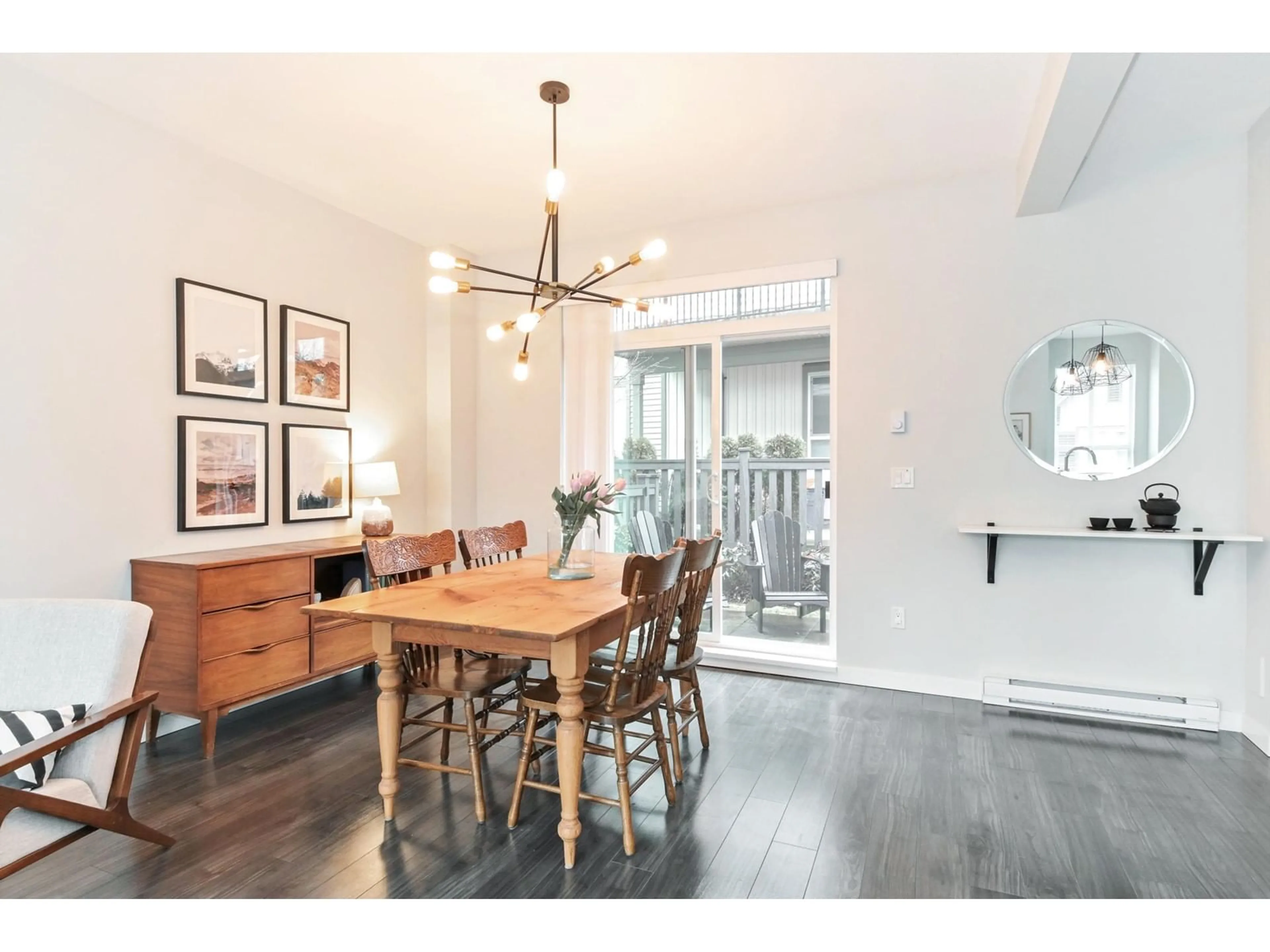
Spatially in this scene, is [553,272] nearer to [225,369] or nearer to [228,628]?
[225,369]

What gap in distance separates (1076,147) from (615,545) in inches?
126

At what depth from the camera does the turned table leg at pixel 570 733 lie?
1967 millimetres

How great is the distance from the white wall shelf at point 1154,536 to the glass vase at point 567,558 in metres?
1.87

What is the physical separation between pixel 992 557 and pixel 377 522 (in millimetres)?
3246

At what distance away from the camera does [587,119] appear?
2.96 meters

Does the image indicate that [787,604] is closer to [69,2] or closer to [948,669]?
[948,669]

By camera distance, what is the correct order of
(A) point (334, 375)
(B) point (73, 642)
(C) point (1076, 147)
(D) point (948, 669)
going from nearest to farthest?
(B) point (73, 642)
(C) point (1076, 147)
(D) point (948, 669)
(A) point (334, 375)

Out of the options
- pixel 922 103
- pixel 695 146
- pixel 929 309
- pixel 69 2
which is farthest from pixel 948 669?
pixel 69 2

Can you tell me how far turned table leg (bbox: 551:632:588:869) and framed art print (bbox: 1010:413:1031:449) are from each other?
261cm

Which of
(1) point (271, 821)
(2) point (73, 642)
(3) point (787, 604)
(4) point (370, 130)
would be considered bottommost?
(1) point (271, 821)

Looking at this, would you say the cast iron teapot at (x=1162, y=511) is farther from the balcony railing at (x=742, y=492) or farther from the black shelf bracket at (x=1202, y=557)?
the balcony railing at (x=742, y=492)

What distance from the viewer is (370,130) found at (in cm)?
304

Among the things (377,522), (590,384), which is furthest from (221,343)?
(590,384)

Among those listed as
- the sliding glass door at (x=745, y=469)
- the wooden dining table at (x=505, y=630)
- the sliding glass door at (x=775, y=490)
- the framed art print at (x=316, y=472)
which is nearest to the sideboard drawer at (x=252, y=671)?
the framed art print at (x=316, y=472)
